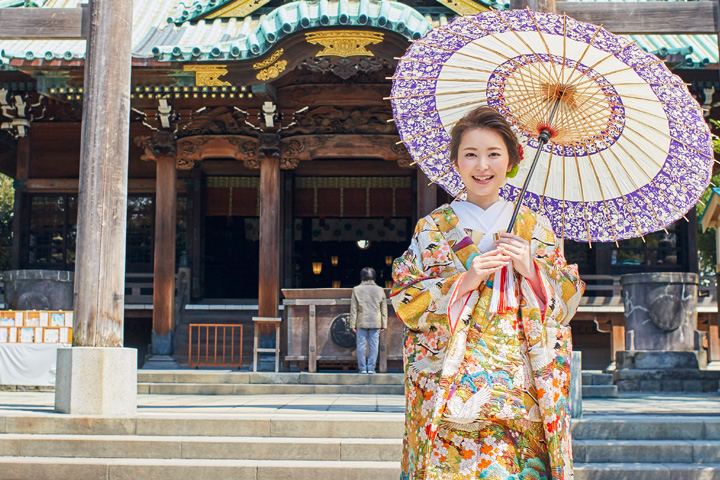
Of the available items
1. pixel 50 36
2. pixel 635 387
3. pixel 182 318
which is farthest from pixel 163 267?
pixel 635 387

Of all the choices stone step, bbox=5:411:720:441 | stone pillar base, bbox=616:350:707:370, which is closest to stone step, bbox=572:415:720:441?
stone step, bbox=5:411:720:441

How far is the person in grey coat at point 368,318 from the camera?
10.6m

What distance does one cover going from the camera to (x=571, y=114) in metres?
3.39

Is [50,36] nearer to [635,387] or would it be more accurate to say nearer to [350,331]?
[350,331]

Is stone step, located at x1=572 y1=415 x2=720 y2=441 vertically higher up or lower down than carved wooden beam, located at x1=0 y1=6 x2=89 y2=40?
lower down

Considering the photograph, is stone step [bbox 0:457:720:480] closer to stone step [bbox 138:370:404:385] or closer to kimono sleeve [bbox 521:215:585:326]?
kimono sleeve [bbox 521:215:585:326]

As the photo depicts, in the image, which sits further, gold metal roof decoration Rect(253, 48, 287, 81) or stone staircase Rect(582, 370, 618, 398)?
gold metal roof decoration Rect(253, 48, 287, 81)

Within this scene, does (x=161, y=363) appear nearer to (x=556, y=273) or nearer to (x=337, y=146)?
(x=337, y=146)

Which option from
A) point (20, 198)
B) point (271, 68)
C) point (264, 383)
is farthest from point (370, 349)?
point (20, 198)

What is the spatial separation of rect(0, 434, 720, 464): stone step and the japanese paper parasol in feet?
10.00

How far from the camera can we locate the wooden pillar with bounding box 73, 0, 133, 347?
7.48 meters

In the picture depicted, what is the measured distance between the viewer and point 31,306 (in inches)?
Answer: 488

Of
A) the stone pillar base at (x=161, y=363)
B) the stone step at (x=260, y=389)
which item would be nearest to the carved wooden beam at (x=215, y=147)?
the stone pillar base at (x=161, y=363)

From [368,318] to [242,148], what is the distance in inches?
177
